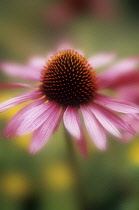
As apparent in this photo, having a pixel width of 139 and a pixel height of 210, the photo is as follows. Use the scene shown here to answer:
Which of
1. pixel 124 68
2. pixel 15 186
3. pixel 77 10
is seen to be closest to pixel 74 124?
pixel 124 68

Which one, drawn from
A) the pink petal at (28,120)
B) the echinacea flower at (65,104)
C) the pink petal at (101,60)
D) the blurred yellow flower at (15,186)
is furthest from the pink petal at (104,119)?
the blurred yellow flower at (15,186)

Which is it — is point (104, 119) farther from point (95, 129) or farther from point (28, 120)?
point (28, 120)

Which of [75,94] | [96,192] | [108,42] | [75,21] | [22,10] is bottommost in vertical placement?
[96,192]

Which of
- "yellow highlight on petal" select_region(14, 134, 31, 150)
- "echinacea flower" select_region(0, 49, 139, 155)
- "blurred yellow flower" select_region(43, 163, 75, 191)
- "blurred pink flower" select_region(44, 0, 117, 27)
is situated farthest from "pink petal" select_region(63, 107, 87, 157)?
"blurred pink flower" select_region(44, 0, 117, 27)

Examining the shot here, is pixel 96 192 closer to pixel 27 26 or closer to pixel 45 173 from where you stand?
pixel 45 173

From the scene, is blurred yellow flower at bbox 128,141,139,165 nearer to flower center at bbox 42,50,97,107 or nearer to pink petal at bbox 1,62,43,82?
flower center at bbox 42,50,97,107

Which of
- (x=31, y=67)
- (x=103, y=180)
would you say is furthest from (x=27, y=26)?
(x=103, y=180)
